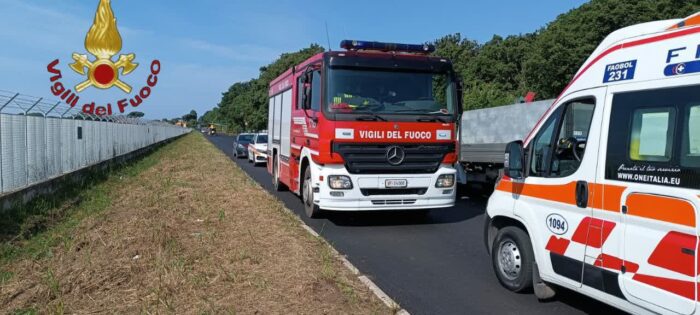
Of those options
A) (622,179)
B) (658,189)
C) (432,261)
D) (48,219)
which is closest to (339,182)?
(432,261)

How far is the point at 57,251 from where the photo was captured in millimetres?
6641

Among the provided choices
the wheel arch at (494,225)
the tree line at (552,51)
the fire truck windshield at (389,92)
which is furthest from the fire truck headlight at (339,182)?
the tree line at (552,51)

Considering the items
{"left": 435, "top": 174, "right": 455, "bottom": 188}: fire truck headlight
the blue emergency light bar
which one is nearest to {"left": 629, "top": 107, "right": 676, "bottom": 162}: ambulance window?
{"left": 435, "top": 174, "right": 455, "bottom": 188}: fire truck headlight

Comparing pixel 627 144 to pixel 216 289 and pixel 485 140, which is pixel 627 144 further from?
pixel 485 140

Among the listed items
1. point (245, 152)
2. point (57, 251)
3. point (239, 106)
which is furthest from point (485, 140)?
point (239, 106)

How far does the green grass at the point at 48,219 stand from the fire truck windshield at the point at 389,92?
14.4ft

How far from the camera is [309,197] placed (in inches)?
375

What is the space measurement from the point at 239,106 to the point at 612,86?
106 m

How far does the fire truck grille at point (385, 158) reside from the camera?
8.44 m

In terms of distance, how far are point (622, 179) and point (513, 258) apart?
1646 mm

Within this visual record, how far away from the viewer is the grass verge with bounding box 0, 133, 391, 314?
188 inches

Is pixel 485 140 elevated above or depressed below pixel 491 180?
above

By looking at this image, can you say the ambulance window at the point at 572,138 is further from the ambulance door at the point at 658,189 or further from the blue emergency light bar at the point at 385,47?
the blue emergency light bar at the point at 385,47

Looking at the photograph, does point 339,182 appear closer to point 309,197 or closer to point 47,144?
point 309,197
